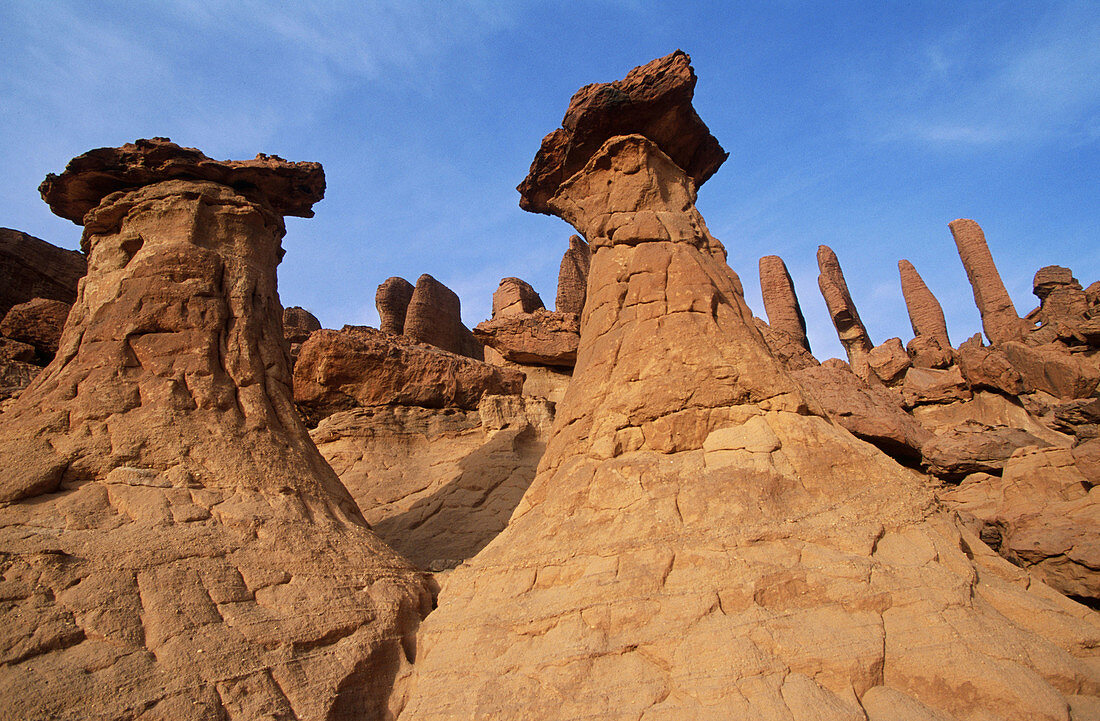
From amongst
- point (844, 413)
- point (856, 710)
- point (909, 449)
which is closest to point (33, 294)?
point (856, 710)

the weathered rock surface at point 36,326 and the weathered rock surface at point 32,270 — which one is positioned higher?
the weathered rock surface at point 32,270

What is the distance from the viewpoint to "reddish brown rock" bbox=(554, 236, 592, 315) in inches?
618

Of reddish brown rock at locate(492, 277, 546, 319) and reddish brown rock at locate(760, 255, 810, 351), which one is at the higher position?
reddish brown rock at locate(760, 255, 810, 351)

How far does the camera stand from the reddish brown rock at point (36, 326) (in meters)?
8.70

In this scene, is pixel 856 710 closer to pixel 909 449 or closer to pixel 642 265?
pixel 642 265

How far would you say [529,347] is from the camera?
36.7 feet

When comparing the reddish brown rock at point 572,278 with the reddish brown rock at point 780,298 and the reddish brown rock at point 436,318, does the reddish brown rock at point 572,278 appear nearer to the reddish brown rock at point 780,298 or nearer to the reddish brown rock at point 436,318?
the reddish brown rock at point 436,318

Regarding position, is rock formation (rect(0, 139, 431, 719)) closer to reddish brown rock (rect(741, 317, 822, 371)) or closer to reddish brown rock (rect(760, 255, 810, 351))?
reddish brown rock (rect(741, 317, 822, 371))

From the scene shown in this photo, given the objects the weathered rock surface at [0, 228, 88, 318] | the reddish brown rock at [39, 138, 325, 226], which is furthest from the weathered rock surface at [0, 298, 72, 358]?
the reddish brown rock at [39, 138, 325, 226]

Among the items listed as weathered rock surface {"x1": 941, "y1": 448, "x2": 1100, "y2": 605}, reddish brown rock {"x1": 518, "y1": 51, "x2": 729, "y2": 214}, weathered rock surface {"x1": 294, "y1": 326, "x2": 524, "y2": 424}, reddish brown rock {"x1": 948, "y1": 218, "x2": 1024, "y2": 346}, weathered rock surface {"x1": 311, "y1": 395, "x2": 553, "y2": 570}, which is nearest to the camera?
weathered rock surface {"x1": 941, "y1": 448, "x2": 1100, "y2": 605}

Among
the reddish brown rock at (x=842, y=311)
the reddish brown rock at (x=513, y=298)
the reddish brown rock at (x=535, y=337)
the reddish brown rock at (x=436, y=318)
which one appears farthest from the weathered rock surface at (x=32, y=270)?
the reddish brown rock at (x=842, y=311)

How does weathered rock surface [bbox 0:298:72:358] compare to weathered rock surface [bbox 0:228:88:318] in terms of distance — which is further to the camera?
weathered rock surface [bbox 0:228:88:318]

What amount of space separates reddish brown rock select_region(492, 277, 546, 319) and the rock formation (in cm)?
977

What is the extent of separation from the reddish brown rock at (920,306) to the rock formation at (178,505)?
32.5 meters
